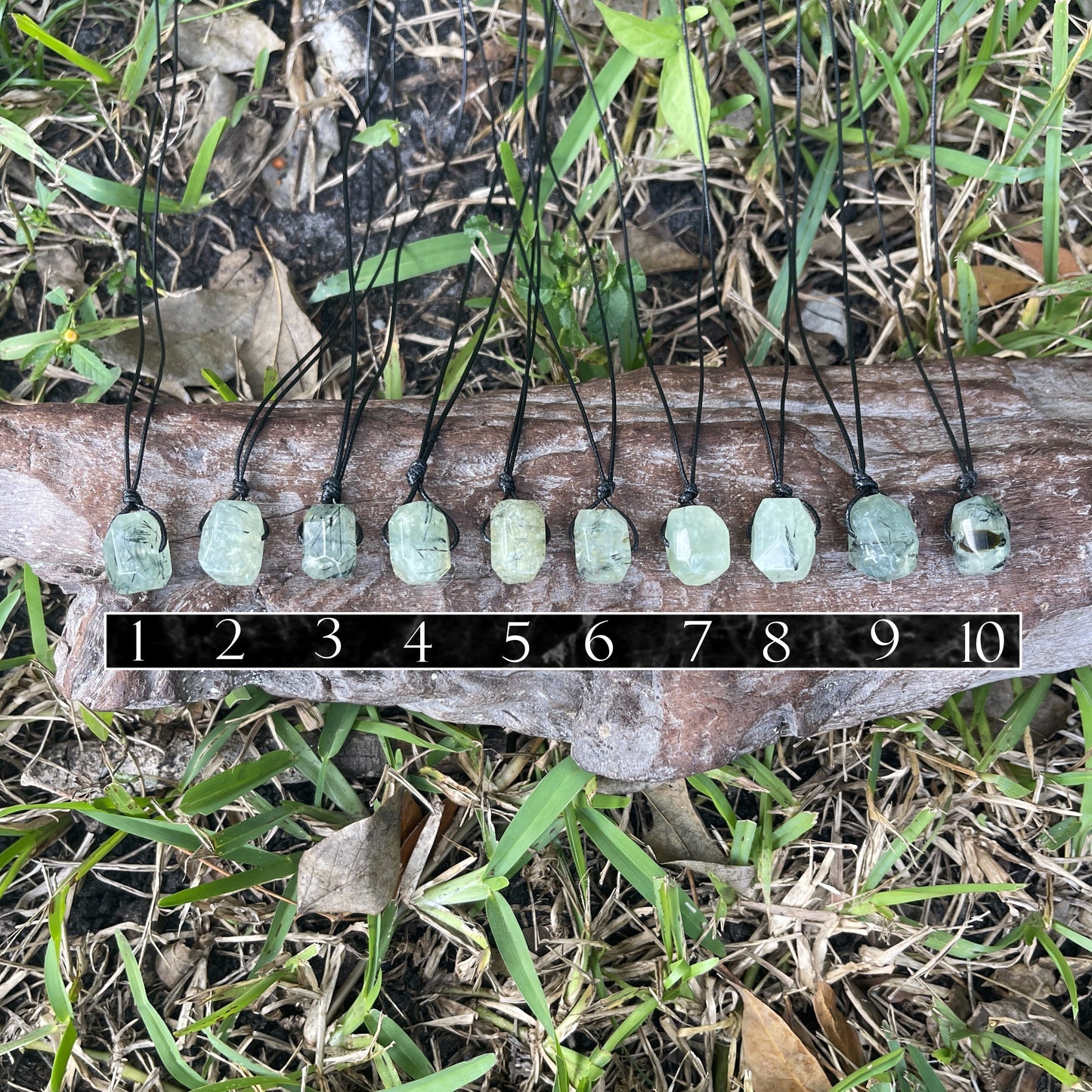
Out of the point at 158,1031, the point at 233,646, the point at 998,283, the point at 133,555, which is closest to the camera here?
the point at 133,555

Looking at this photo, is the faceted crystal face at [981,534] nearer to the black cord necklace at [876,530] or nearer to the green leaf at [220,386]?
the black cord necklace at [876,530]

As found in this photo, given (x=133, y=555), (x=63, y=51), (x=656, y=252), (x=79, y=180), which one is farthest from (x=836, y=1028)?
(x=63, y=51)

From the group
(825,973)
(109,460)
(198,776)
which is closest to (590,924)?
(825,973)

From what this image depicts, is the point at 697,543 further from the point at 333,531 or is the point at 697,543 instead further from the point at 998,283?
the point at 998,283

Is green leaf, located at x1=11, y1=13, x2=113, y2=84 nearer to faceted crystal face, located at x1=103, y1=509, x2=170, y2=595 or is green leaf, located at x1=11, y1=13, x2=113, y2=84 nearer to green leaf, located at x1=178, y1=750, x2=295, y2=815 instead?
faceted crystal face, located at x1=103, y1=509, x2=170, y2=595

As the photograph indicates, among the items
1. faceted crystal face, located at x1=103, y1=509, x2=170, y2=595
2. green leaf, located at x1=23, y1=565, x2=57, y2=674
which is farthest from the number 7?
green leaf, located at x1=23, y1=565, x2=57, y2=674
